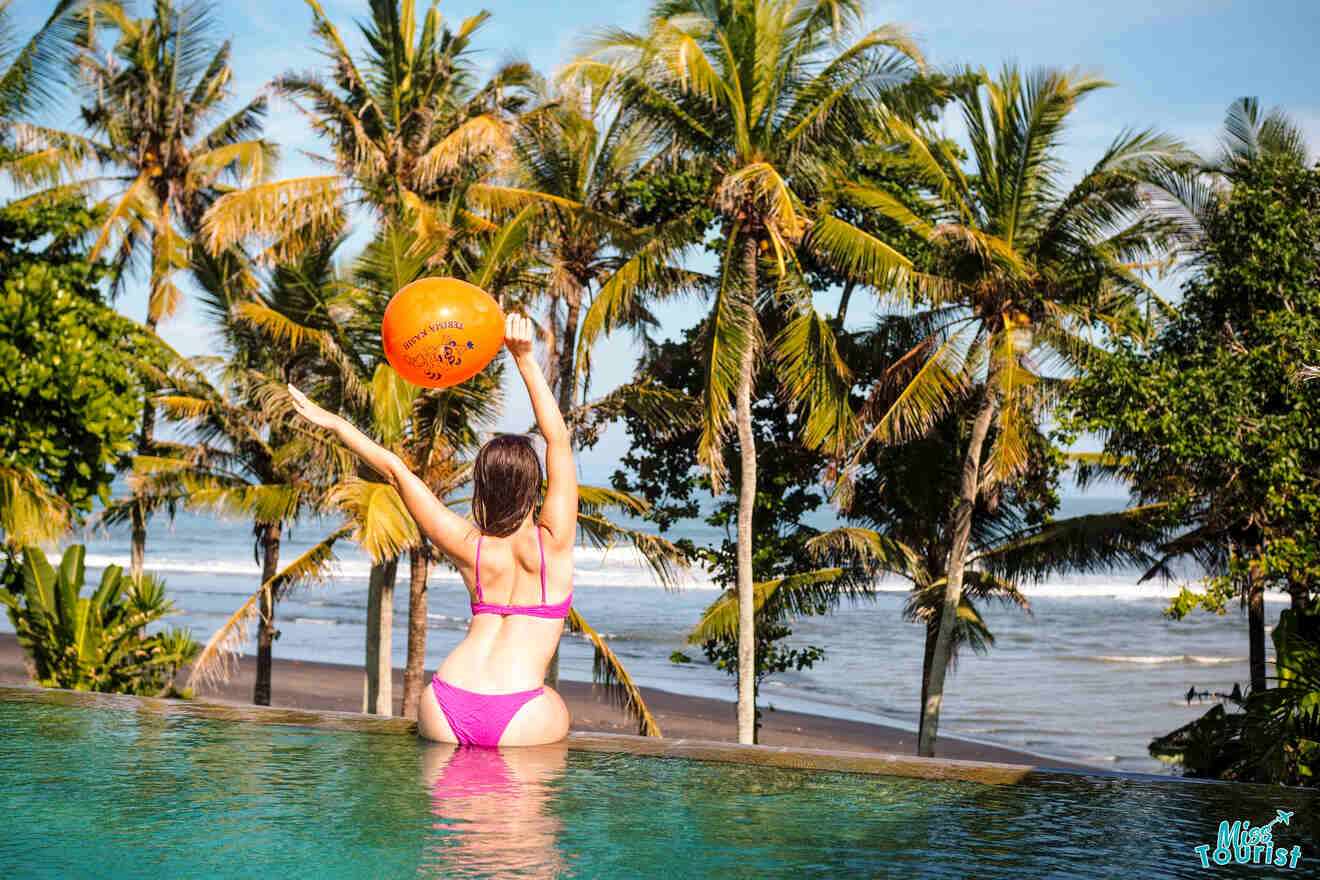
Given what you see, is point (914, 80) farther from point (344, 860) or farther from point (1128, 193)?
point (344, 860)

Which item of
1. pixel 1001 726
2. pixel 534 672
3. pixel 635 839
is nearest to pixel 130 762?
pixel 534 672

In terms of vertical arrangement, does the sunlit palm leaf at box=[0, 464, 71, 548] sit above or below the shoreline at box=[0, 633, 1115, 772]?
above

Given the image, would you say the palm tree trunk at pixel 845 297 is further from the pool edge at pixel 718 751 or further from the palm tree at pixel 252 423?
the pool edge at pixel 718 751

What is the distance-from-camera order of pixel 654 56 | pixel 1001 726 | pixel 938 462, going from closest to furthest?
pixel 654 56 → pixel 938 462 → pixel 1001 726

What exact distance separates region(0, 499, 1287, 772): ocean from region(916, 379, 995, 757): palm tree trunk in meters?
3.79

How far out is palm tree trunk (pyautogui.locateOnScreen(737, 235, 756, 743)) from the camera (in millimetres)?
15211

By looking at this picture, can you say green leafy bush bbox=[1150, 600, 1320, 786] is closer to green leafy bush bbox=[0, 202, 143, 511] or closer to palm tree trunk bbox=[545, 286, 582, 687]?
palm tree trunk bbox=[545, 286, 582, 687]

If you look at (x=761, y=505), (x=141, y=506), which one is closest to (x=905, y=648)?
(x=761, y=505)

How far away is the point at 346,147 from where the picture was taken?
18.5 meters

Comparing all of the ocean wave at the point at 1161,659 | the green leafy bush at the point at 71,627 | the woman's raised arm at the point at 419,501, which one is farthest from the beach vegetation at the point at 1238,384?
the ocean wave at the point at 1161,659

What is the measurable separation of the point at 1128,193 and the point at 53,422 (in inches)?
510

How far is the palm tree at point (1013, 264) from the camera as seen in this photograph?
15.0 meters

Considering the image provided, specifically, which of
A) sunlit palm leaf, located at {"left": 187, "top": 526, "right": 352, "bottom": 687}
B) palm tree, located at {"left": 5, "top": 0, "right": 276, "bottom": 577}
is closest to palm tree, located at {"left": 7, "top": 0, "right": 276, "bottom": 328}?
palm tree, located at {"left": 5, "top": 0, "right": 276, "bottom": 577}

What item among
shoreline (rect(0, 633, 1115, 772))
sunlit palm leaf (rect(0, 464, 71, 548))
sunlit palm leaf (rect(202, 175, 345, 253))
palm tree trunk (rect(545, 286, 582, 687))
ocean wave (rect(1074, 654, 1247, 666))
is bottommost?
shoreline (rect(0, 633, 1115, 772))
